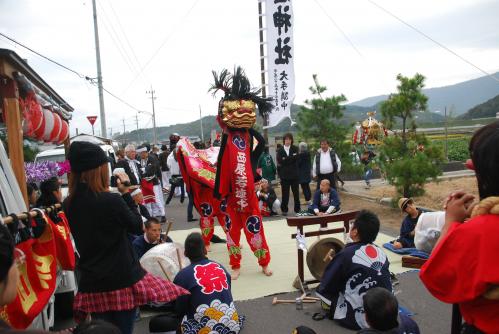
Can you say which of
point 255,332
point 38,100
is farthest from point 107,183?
point 38,100

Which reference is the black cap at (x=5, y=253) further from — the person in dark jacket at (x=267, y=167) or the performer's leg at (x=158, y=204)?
the person in dark jacket at (x=267, y=167)

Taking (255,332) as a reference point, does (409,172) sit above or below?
above

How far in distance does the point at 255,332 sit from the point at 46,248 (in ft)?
6.59

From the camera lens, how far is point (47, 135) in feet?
19.8

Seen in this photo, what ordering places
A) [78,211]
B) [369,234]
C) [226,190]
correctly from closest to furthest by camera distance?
[78,211], [369,234], [226,190]

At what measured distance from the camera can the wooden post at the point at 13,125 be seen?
379 cm

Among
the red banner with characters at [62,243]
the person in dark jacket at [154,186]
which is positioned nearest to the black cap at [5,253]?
the red banner with characters at [62,243]

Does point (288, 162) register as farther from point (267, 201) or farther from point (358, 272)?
point (358, 272)

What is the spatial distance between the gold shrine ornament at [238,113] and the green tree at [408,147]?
13.8 ft

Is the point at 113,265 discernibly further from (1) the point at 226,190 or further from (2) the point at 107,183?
Result: (1) the point at 226,190

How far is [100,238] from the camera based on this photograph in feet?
8.61

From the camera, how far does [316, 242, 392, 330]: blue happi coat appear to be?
364 centimetres

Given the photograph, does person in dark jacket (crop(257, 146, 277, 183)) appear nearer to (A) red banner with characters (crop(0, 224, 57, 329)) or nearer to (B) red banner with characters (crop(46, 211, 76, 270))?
(B) red banner with characters (crop(46, 211, 76, 270))

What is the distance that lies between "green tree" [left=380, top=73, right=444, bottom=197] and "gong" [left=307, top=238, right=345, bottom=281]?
13.6ft
